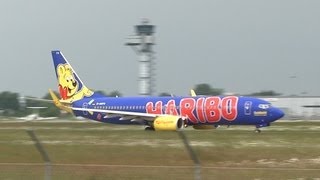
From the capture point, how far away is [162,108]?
53.4 metres

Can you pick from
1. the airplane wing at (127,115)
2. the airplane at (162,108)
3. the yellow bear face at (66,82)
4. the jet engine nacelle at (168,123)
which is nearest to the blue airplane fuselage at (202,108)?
the airplane at (162,108)

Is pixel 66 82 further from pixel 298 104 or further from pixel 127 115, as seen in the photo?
pixel 298 104

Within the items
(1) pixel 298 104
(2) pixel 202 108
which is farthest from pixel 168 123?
(1) pixel 298 104

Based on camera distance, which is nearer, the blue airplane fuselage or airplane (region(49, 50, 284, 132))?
the blue airplane fuselage

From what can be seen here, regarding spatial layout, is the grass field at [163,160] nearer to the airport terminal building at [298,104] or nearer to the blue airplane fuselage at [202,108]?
the blue airplane fuselage at [202,108]

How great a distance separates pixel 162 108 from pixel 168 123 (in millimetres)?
3602

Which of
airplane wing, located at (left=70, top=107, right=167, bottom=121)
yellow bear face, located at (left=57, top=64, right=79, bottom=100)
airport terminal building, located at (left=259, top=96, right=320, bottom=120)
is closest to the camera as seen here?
airplane wing, located at (left=70, top=107, right=167, bottom=121)

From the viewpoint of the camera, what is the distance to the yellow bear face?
59000mm

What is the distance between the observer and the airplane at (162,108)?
4950cm

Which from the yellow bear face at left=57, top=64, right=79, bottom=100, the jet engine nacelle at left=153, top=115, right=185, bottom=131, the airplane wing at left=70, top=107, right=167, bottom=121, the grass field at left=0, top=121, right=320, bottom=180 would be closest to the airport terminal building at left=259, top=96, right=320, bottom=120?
the yellow bear face at left=57, top=64, right=79, bottom=100

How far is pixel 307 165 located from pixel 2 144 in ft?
45.9

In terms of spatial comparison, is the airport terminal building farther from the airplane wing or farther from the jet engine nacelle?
the jet engine nacelle

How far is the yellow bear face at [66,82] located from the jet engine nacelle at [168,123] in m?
10.6

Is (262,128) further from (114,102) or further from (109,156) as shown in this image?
(109,156)
